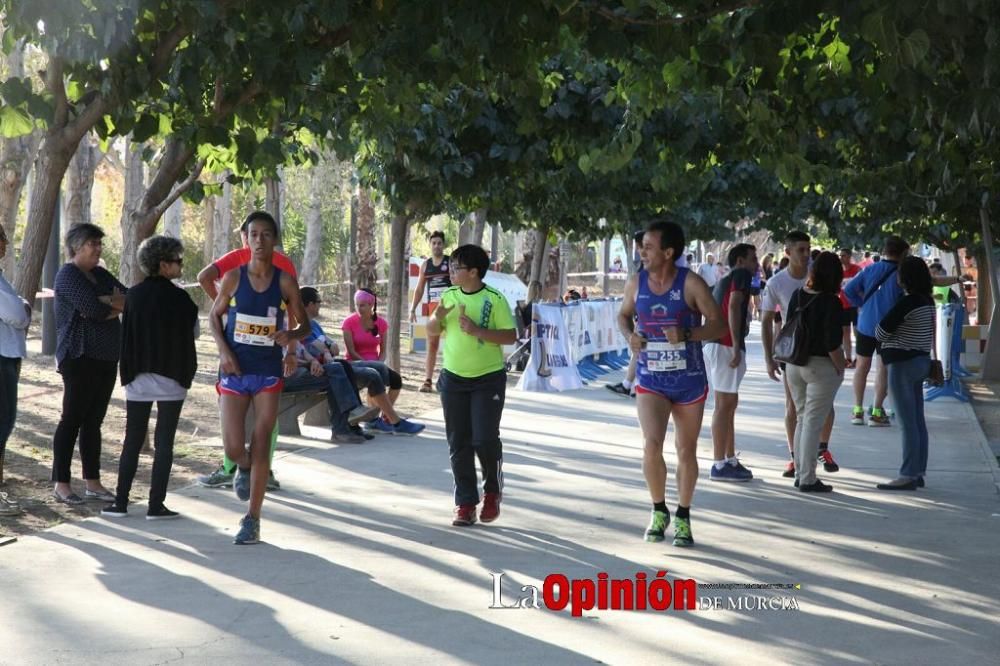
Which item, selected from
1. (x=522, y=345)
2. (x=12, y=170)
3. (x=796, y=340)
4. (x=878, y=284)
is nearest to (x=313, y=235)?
(x=522, y=345)

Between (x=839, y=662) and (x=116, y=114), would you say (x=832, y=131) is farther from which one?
(x=839, y=662)

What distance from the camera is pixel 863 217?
29.8 metres

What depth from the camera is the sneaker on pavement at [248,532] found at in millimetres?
8008

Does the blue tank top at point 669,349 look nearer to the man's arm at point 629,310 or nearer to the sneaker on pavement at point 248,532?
the man's arm at point 629,310

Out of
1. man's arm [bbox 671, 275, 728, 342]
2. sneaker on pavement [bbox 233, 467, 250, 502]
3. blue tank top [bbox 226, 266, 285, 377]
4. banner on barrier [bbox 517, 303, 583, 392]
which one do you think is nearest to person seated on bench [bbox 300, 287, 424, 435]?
sneaker on pavement [bbox 233, 467, 250, 502]

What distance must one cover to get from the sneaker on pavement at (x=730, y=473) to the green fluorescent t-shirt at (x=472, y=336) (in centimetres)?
279

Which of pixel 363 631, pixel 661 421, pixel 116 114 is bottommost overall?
pixel 363 631

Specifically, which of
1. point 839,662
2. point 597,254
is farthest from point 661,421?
point 597,254

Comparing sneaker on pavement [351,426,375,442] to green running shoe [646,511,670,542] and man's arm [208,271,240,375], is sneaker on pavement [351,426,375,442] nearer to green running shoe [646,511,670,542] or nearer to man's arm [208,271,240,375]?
man's arm [208,271,240,375]

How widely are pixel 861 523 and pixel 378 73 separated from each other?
409cm

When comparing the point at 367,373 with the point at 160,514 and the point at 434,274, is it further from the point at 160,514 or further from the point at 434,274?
the point at 434,274

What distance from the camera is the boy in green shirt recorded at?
871cm

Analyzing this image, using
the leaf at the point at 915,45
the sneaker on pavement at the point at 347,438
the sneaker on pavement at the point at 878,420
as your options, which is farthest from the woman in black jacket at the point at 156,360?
the sneaker on pavement at the point at 878,420

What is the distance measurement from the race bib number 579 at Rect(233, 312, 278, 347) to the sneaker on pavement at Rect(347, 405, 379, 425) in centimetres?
461
